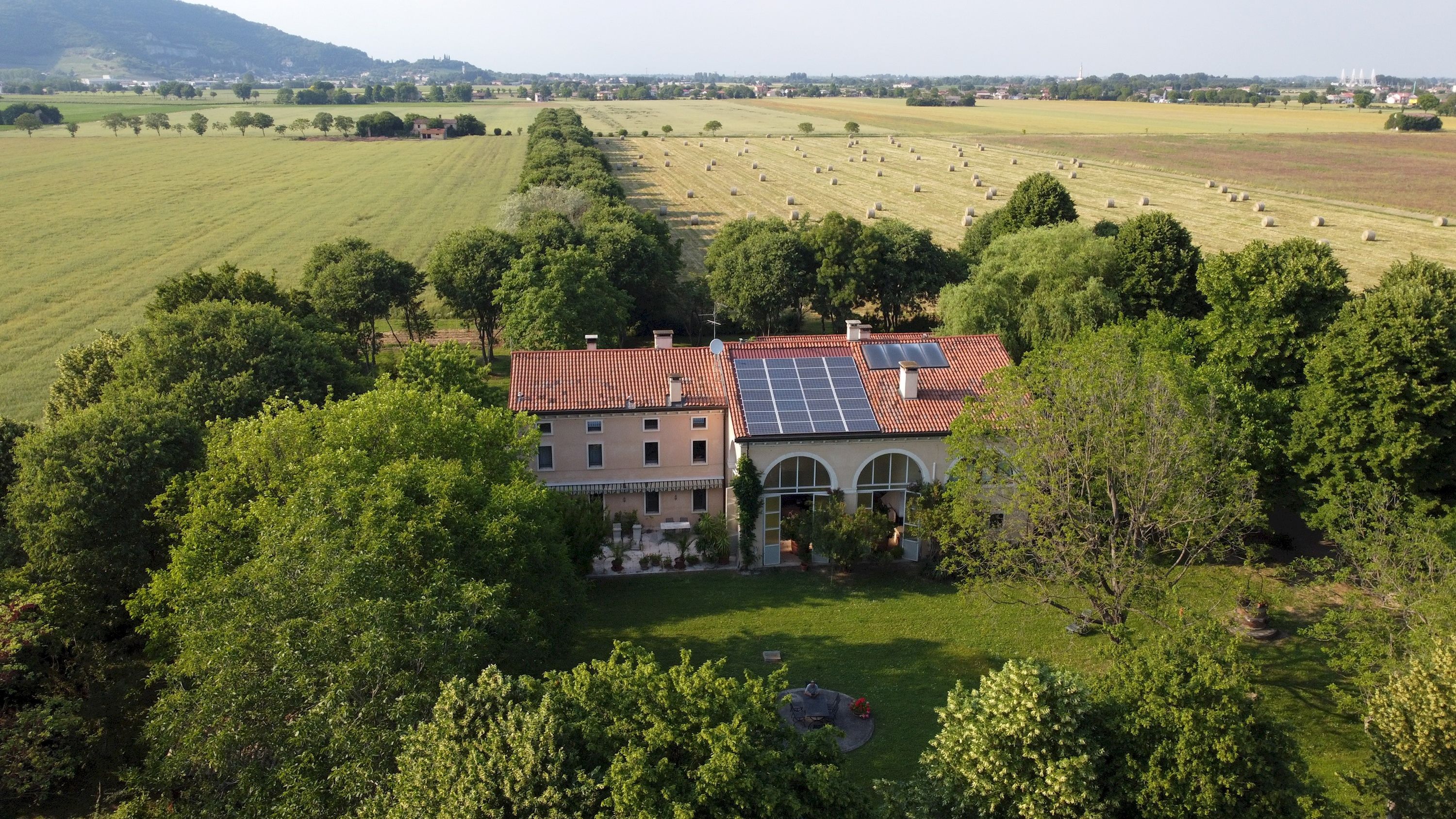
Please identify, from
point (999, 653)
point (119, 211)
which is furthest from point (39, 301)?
point (999, 653)

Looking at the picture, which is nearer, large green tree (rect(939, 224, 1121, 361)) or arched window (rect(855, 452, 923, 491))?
arched window (rect(855, 452, 923, 491))

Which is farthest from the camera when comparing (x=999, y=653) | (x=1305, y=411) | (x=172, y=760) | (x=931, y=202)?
(x=931, y=202)

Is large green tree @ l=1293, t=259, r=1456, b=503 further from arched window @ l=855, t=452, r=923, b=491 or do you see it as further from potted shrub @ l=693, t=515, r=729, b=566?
potted shrub @ l=693, t=515, r=729, b=566

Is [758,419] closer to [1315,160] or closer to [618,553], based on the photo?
[618,553]

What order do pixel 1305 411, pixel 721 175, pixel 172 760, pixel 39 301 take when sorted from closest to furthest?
1. pixel 172 760
2. pixel 1305 411
3. pixel 39 301
4. pixel 721 175

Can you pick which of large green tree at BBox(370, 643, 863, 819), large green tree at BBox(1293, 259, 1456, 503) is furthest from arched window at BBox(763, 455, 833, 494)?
large green tree at BBox(370, 643, 863, 819)

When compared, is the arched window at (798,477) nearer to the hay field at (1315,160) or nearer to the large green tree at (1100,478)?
the large green tree at (1100,478)

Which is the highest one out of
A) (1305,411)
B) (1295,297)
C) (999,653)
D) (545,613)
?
(1295,297)

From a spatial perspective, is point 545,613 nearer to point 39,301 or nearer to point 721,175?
point 39,301
